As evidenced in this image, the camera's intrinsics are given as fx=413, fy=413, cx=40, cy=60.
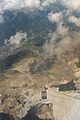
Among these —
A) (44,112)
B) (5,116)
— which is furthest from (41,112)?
(5,116)

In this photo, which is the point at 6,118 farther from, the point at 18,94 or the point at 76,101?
the point at 76,101

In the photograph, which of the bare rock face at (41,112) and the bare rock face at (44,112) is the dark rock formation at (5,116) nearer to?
the bare rock face at (41,112)

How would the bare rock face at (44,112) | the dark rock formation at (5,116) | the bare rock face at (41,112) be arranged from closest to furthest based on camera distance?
the bare rock face at (44,112) → the bare rock face at (41,112) → the dark rock formation at (5,116)

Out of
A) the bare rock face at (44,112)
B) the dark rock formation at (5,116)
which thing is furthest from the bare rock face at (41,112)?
the dark rock formation at (5,116)

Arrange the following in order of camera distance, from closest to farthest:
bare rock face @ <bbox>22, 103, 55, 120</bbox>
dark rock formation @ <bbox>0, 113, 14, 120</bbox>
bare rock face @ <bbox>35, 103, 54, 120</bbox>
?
bare rock face @ <bbox>35, 103, 54, 120</bbox> < bare rock face @ <bbox>22, 103, 55, 120</bbox> < dark rock formation @ <bbox>0, 113, 14, 120</bbox>

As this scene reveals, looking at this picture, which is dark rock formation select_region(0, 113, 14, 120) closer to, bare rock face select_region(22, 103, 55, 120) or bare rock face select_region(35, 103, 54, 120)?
bare rock face select_region(22, 103, 55, 120)

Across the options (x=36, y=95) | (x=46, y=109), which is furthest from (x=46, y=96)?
(x=46, y=109)

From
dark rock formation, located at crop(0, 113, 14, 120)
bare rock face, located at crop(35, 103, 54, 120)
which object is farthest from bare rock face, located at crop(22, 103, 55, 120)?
dark rock formation, located at crop(0, 113, 14, 120)

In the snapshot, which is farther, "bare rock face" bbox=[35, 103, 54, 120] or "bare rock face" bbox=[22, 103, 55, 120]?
"bare rock face" bbox=[22, 103, 55, 120]

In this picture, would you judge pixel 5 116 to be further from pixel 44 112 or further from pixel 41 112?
pixel 44 112
